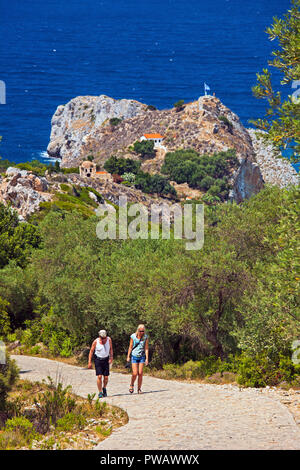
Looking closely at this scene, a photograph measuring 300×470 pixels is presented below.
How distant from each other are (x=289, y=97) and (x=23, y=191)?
86.9 m

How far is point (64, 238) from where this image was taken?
4131 cm

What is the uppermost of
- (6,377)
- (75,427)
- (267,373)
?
(6,377)

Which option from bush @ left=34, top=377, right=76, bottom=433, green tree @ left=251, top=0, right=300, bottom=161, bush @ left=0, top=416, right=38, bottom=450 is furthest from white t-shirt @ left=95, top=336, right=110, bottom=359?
green tree @ left=251, top=0, right=300, bottom=161

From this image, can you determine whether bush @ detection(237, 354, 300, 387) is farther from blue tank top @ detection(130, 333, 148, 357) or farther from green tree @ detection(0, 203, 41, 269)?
green tree @ detection(0, 203, 41, 269)

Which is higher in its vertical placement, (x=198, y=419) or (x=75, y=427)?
(x=198, y=419)

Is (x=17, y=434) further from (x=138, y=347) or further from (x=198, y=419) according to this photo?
(x=138, y=347)

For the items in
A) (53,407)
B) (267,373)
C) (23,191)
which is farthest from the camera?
(23,191)

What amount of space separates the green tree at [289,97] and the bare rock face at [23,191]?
7907cm

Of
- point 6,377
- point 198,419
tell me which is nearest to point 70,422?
point 6,377

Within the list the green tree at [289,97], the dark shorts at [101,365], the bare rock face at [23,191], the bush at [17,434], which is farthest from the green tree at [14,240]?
the green tree at [289,97]

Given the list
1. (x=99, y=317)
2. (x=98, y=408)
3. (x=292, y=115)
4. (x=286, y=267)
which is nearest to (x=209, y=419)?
(x=98, y=408)

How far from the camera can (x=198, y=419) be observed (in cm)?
1698

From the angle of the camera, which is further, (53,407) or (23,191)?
(23,191)

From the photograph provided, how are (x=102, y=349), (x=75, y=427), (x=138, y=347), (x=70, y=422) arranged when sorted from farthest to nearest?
(x=138, y=347)
(x=102, y=349)
(x=70, y=422)
(x=75, y=427)
